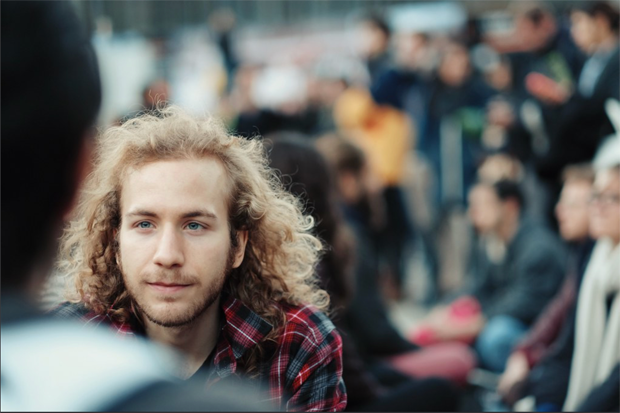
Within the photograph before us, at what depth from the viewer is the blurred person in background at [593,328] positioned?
8.88ft

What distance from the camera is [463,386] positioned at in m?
3.44

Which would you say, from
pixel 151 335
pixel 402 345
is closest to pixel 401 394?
pixel 402 345

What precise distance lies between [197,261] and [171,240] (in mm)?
45

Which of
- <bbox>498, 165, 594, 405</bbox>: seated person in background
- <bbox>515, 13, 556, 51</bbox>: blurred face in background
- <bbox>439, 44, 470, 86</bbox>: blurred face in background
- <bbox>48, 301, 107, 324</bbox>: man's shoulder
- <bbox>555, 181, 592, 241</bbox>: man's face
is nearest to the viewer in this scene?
<bbox>48, 301, 107, 324</bbox>: man's shoulder

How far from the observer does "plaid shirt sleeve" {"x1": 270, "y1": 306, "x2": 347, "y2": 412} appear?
1137 mm

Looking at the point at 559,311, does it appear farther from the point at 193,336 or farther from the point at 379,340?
the point at 193,336

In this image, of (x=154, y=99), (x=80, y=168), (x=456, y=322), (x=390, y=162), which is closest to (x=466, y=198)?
(x=390, y=162)

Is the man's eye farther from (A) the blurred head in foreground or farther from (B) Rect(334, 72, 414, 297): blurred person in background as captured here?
(B) Rect(334, 72, 414, 297): blurred person in background

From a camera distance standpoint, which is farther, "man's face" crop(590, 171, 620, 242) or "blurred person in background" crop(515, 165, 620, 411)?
"man's face" crop(590, 171, 620, 242)

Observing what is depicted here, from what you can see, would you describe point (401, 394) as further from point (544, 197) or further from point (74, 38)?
point (544, 197)

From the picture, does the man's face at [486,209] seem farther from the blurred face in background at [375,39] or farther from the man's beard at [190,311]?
the man's beard at [190,311]

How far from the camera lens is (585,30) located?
451 cm

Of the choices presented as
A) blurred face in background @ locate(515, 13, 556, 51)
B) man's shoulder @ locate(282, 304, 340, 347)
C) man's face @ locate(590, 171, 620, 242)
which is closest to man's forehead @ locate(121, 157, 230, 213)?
man's shoulder @ locate(282, 304, 340, 347)

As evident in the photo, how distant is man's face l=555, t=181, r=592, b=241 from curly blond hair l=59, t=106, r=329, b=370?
2.54 metres
